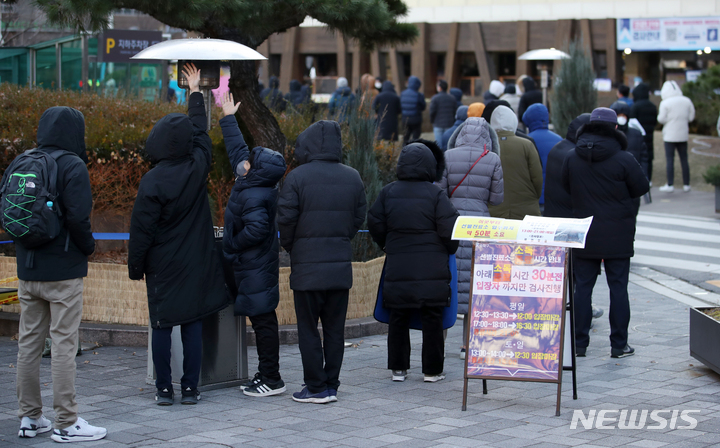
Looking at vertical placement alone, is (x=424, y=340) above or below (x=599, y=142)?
below

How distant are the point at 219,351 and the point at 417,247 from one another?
5.19 ft

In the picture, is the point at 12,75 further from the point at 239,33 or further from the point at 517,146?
the point at 517,146

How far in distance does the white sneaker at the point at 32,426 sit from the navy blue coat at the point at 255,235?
1.42 meters

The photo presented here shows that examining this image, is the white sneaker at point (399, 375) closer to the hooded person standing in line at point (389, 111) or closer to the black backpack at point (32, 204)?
the black backpack at point (32, 204)

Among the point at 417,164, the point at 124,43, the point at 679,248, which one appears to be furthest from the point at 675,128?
the point at 124,43

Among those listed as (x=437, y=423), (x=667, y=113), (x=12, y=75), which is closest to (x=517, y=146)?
(x=437, y=423)

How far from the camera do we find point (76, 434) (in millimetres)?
5008

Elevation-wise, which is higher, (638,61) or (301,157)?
(638,61)

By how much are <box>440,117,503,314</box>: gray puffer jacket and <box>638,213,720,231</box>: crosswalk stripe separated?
314 inches

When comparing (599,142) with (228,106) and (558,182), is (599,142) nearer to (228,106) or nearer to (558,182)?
(558,182)

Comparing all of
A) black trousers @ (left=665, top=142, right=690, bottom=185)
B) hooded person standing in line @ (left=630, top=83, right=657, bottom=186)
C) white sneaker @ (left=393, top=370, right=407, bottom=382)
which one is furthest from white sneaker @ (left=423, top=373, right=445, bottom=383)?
black trousers @ (left=665, top=142, right=690, bottom=185)

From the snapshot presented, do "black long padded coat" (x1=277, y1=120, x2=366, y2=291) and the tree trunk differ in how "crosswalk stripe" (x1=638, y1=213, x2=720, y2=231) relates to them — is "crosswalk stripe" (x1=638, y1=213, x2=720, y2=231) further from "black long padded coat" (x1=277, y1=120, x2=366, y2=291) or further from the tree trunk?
"black long padded coat" (x1=277, y1=120, x2=366, y2=291)

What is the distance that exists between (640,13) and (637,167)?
30.6 metres

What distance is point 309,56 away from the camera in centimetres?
4362
